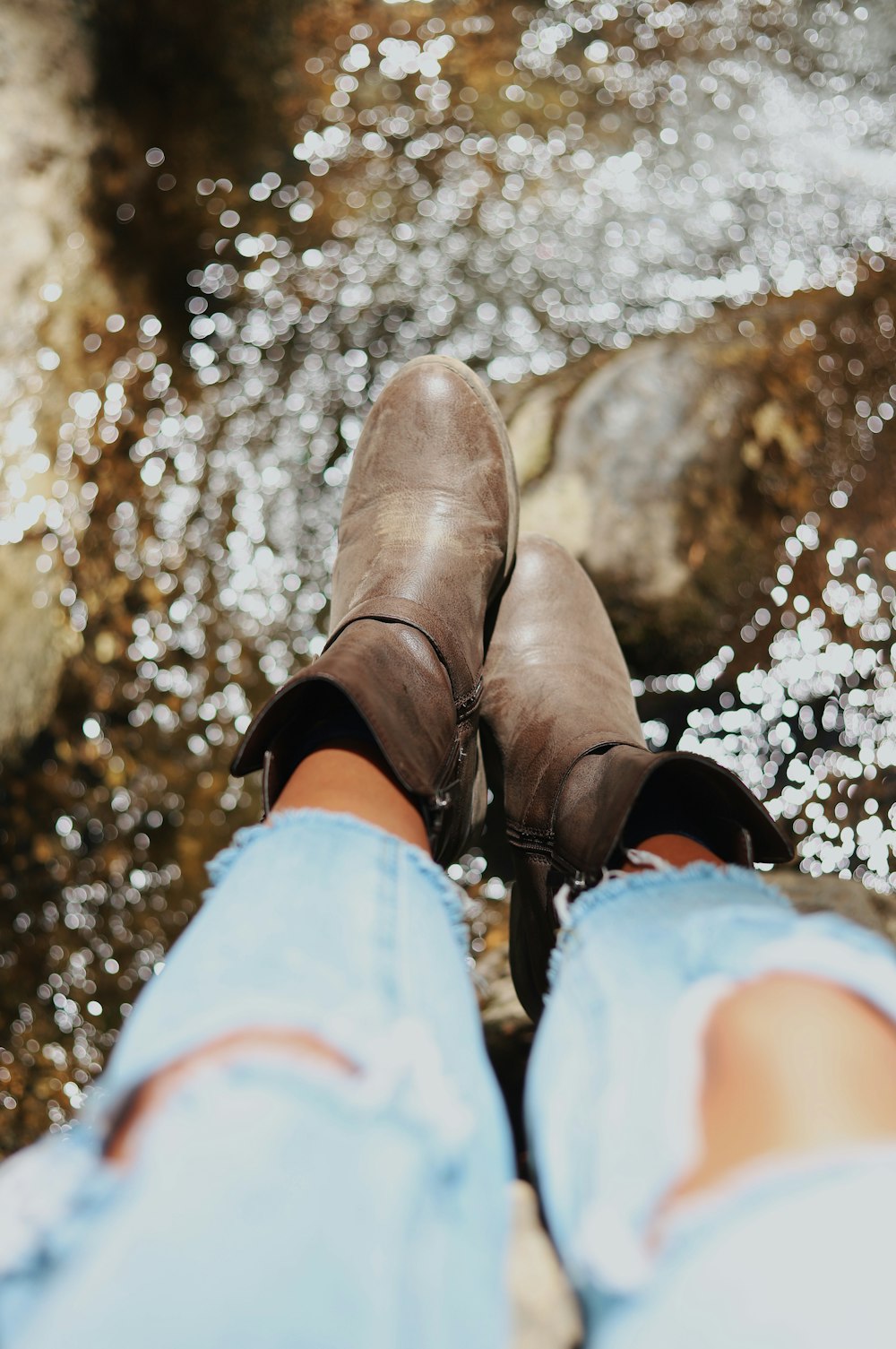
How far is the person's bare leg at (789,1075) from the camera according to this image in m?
0.45

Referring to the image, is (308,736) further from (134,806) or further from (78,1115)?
(78,1115)

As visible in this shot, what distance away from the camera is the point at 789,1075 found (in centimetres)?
47

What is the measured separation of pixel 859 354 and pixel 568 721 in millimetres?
854

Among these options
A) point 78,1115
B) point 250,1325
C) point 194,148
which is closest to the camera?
point 250,1325

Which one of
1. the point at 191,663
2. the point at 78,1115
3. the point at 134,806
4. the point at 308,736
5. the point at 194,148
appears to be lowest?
the point at 78,1115

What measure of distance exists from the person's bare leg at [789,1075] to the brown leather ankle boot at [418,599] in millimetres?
414

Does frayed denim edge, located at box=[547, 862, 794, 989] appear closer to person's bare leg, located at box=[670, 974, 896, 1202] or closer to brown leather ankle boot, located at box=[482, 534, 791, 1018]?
brown leather ankle boot, located at box=[482, 534, 791, 1018]

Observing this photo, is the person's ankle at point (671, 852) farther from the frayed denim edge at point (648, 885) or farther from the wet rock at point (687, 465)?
the wet rock at point (687, 465)

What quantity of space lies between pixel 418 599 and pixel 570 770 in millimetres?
320

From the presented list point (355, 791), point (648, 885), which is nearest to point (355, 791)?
point (355, 791)

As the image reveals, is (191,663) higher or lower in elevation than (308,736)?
lower

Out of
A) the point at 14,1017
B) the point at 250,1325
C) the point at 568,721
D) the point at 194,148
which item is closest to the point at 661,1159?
the point at 250,1325

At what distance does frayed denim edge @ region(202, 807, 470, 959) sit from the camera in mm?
731

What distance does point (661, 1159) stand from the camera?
47 centimetres
